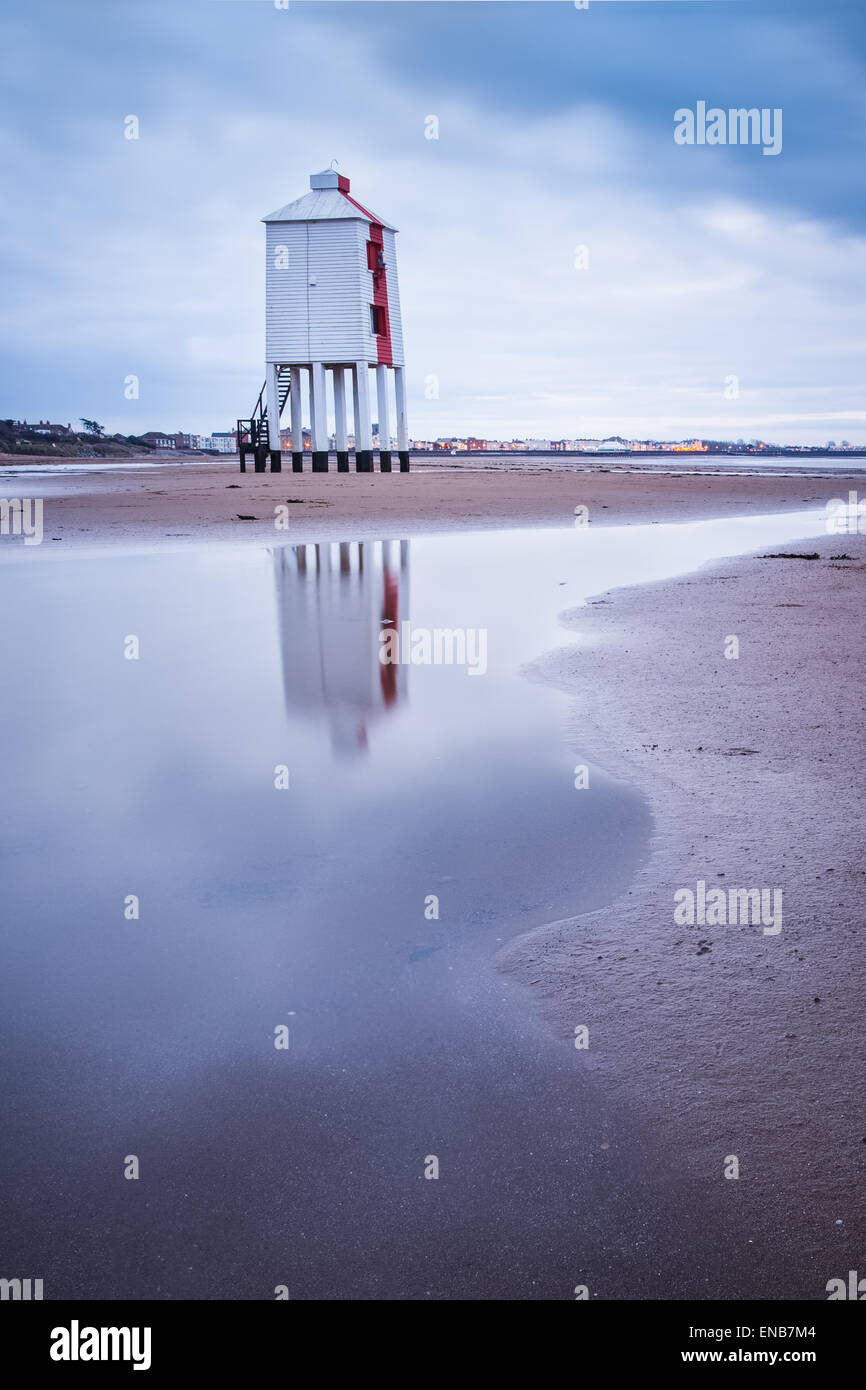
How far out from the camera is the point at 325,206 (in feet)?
134

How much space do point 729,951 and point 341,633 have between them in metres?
6.31

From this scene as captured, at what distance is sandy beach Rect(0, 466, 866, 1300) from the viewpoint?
2.40 metres

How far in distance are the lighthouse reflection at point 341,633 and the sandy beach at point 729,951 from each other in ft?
4.17

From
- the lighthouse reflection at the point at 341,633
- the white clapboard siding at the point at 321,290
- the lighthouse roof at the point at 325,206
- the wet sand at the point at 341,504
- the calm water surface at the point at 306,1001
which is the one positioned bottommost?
the calm water surface at the point at 306,1001

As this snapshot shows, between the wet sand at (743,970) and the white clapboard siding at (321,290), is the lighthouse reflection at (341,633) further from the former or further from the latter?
the white clapboard siding at (321,290)

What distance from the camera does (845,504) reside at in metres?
31.3

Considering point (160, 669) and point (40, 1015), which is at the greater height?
point (160, 669)

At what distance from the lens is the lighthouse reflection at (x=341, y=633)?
670 centimetres

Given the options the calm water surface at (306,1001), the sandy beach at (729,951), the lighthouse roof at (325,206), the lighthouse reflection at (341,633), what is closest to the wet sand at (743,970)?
the sandy beach at (729,951)

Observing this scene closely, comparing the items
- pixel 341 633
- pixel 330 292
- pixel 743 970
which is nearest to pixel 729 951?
pixel 743 970

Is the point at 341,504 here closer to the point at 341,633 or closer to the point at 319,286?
the point at 319,286
